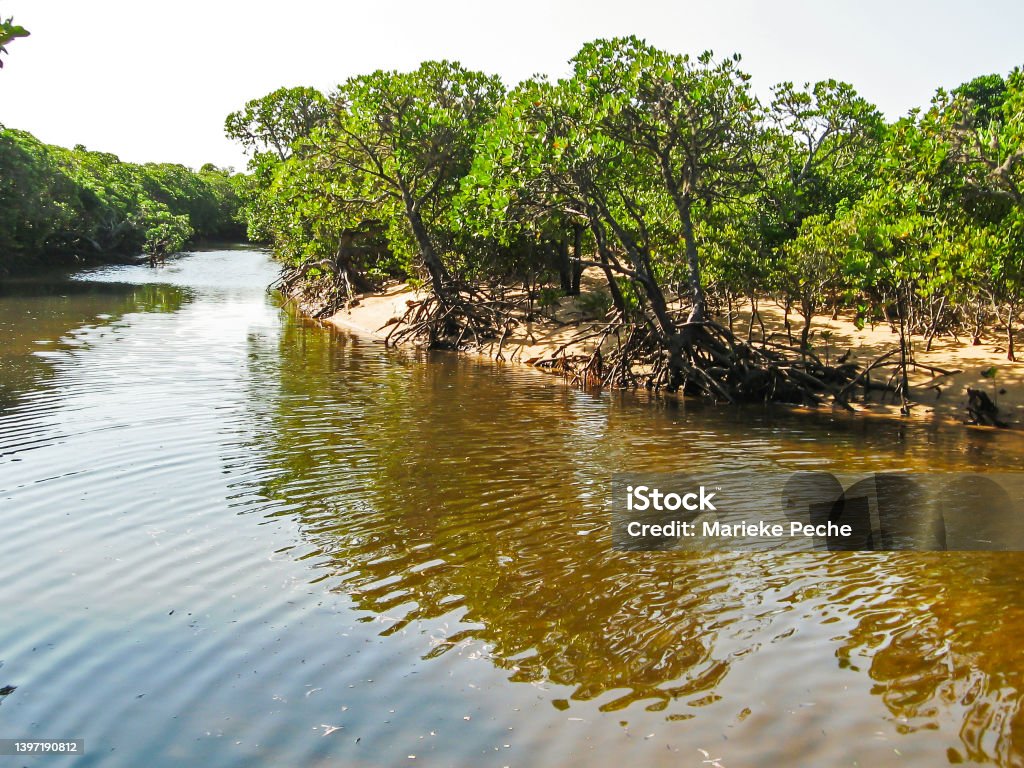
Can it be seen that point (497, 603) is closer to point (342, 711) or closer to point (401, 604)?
point (401, 604)

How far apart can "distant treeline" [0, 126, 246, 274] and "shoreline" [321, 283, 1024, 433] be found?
22.0 meters

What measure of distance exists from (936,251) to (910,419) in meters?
3.14

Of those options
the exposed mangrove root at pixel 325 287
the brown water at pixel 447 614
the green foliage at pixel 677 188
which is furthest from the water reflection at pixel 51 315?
the green foliage at pixel 677 188

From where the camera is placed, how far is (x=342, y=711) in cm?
557

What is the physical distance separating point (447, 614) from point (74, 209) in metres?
49.9

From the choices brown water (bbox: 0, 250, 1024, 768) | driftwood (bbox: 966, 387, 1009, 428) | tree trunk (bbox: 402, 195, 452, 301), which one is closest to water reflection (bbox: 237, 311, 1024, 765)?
brown water (bbox: 0, 250, 1024, 768)

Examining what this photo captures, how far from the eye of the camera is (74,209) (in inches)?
1939

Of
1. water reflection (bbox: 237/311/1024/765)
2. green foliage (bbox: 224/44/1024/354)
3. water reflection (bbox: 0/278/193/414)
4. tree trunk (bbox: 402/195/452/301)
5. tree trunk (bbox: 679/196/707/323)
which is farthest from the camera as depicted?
tree trunk (bbox: 402/195/452/301)

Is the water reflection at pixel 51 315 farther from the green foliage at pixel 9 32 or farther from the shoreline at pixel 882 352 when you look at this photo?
the green foliage at pixel 9 32

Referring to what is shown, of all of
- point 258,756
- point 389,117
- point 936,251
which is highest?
point 389,117

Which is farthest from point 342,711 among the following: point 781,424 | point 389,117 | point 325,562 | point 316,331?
point 316,331

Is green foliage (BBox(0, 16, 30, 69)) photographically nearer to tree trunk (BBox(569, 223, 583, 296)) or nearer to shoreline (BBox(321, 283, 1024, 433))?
shoreline (BBox(321, 283, 1024, 433))

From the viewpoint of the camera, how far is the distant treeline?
40.5m

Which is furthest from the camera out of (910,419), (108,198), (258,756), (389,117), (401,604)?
(108,198)
